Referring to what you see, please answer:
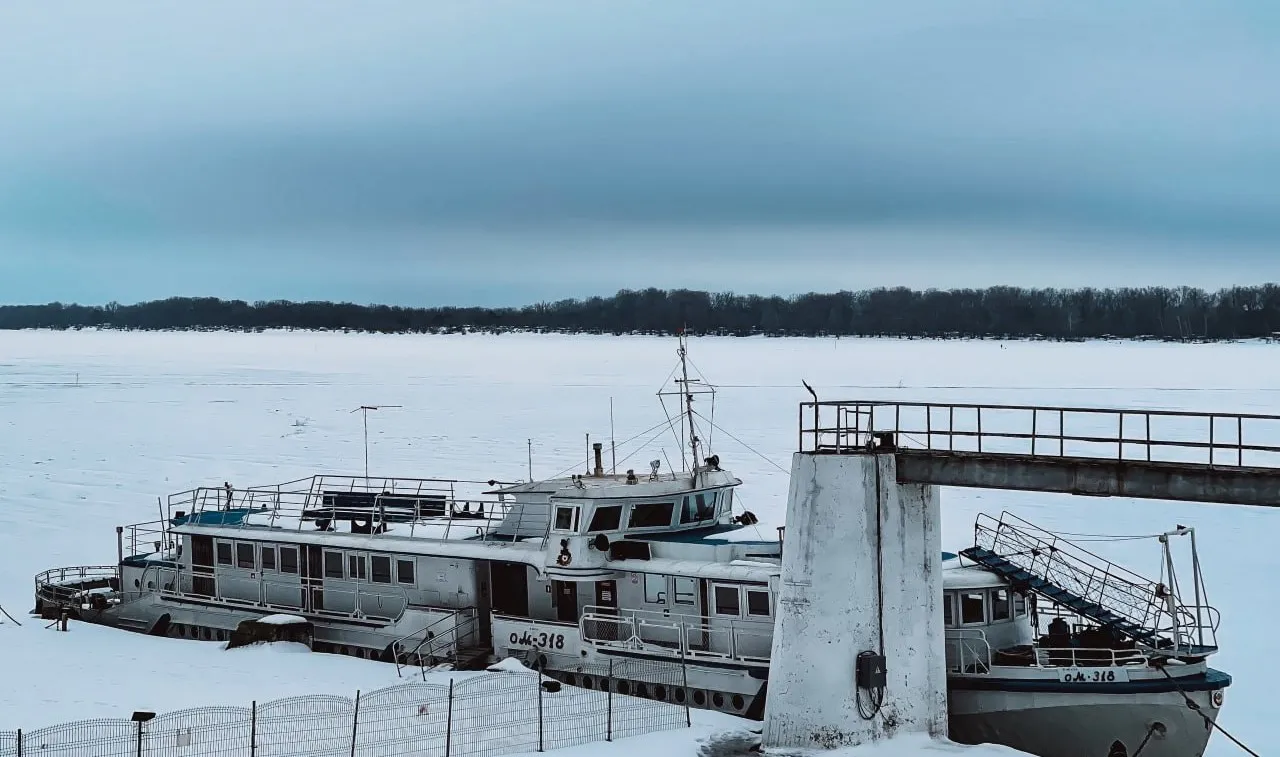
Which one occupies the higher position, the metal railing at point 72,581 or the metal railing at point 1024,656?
the metal railing at point 1024,656

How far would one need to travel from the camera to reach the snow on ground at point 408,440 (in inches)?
1106

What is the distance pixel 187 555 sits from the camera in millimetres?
35812

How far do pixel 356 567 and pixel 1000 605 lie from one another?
15.8 meters

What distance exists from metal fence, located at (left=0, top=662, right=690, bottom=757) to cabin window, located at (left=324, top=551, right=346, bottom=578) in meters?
7.04

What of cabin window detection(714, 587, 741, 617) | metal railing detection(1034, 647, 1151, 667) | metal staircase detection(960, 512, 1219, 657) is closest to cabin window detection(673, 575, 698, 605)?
cabin window detection(714, 587, 741, 617)

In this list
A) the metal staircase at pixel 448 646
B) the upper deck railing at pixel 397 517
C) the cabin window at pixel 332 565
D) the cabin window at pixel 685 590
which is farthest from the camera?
the cabin window at pixel 332 565

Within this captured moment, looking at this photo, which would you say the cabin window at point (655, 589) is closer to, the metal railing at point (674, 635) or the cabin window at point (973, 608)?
the metal railing at point (674, 635)

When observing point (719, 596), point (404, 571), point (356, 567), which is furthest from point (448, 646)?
point (719, 596)

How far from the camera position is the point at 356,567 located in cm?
3250

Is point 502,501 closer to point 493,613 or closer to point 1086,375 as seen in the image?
point 493,613

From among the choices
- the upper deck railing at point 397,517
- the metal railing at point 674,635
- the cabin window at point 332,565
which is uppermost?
the upper deck railing at point 397,517

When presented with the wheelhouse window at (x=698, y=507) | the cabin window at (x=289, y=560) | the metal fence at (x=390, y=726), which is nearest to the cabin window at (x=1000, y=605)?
the metal fence at (x=390, y=726)

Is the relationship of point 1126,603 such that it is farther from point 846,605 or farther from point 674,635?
point 674,635

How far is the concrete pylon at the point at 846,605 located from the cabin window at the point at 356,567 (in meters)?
13.6
